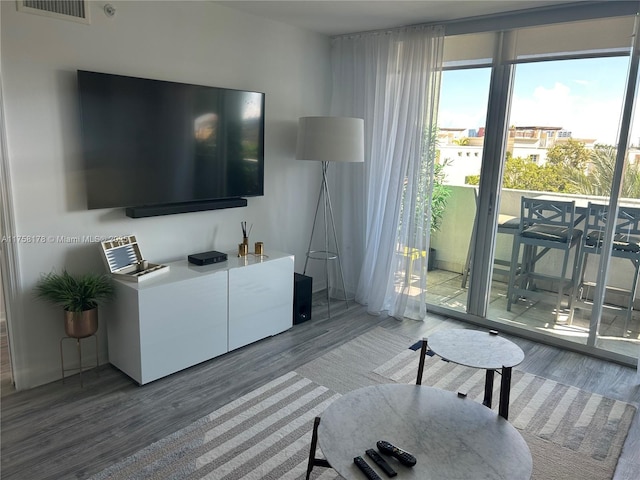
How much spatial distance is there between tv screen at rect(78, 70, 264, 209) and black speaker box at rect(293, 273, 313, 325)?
848 millimetres

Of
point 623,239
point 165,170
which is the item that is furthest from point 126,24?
point 623,239

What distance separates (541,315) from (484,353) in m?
1.76

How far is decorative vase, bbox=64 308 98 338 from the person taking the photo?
2674 millimetres

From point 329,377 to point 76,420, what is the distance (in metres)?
1.47

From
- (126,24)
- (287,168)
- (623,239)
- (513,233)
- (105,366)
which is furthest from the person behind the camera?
(287,168)

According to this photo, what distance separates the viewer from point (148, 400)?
263 centimetres

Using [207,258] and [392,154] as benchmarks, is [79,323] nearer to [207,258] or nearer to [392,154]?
[207,258]

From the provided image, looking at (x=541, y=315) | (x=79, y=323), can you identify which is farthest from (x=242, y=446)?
(x=541, y=315)

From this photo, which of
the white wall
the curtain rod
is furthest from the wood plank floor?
the curtain rod

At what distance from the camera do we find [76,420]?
2.43m

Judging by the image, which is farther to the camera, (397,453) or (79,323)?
(79,323)

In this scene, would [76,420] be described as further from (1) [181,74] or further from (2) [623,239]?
(2) [623,239]

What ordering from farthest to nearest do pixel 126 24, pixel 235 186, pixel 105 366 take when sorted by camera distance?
1. pixel 235 186
2. pixel 105 366
3. pixel 126 24

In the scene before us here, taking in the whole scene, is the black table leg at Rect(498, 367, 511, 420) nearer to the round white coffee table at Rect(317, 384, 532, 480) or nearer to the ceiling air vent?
the round white coffee table at Rect(317, 384, 532, 480)
